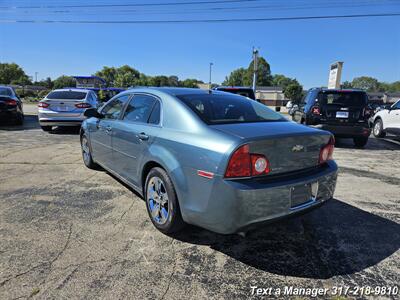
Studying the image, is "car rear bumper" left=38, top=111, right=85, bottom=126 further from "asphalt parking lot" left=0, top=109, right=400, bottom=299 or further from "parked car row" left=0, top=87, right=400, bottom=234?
"parked car row" left=0, top=87, right=400, bottom=234

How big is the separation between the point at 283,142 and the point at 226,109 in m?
0.97

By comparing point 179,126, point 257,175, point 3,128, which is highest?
point 179,126

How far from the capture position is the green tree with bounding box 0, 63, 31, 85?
101m

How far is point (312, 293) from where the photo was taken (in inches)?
94.9

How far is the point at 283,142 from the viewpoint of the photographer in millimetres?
2713

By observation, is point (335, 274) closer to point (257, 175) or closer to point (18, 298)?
point (257, 175)

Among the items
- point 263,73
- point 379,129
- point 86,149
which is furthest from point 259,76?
point 86,149

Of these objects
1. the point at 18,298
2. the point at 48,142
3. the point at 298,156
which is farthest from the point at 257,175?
the point at 48,142

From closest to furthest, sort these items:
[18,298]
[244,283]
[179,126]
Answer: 1. [18,298]
2. [244,283]
3. [179,126]

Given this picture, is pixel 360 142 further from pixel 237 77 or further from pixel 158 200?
pixel 237 77

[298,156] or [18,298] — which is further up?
[298,156]

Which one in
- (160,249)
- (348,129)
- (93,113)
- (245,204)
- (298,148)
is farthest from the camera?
(348,129)

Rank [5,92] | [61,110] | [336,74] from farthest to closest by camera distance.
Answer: [336,74]
[5,92]
[61,110]

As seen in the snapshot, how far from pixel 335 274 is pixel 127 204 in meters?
2.61
